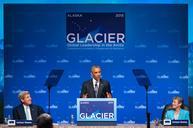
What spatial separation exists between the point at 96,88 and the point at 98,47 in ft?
4.20

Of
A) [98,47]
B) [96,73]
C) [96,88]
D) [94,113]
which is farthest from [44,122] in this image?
[98,47]

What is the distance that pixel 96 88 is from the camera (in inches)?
329

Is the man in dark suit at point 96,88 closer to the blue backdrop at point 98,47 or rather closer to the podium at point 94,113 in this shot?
the blue backdrop at point 98,47

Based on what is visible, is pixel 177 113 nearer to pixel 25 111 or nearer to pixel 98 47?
pixel 25 111

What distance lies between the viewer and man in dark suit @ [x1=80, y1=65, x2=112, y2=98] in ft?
27.3

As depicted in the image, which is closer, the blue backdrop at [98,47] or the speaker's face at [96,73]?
the speaker's face at [96,73]

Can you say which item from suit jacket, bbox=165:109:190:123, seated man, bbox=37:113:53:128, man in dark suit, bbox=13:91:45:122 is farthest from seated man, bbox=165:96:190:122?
seated man, bbox=37:113:53:128

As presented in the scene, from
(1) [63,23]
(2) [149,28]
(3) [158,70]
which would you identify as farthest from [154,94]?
(1) [63,23]

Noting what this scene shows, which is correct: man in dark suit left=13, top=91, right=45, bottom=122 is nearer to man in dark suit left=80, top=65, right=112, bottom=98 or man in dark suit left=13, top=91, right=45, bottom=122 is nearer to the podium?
the podium

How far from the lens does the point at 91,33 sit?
9.42 m

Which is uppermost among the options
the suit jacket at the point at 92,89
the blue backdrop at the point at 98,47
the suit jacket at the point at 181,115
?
the blue backdrop at the point at 98,47

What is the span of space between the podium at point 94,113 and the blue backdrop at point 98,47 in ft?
10.7

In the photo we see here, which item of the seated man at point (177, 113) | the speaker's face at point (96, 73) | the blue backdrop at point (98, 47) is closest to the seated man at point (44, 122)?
the seated man at point (177, 113)

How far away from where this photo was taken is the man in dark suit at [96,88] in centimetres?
834
